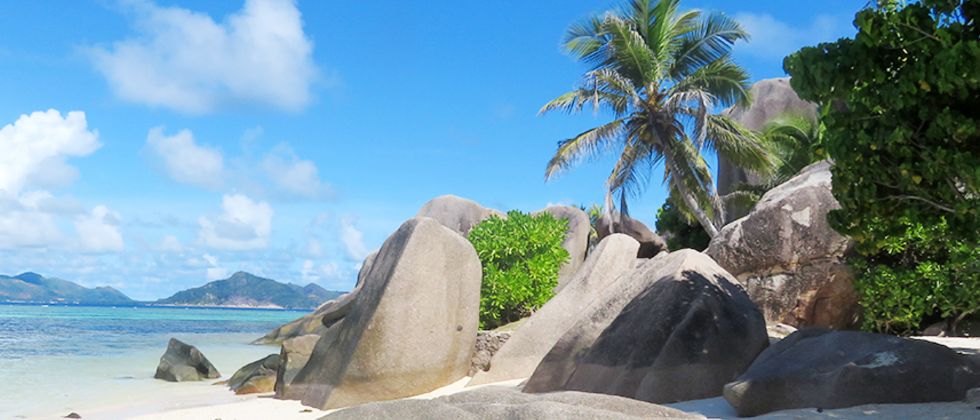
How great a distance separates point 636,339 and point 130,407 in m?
8.45

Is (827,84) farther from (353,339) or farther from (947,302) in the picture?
(947,302)

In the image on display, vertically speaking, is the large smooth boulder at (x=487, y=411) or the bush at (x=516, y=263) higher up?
the bush at (x=516, y=263)

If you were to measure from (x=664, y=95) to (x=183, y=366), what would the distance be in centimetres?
1741

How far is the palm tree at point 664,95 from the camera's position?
2641cm

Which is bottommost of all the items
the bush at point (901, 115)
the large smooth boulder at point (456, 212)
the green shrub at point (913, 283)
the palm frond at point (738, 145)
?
the green shrub at point (913, 283)

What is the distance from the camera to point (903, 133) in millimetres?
7770

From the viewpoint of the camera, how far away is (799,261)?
16766 mm

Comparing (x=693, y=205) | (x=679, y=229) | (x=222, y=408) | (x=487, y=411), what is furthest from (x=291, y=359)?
(x=679, y=229)

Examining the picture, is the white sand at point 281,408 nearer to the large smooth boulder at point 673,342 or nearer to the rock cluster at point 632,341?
the rock cluster at point 632,341

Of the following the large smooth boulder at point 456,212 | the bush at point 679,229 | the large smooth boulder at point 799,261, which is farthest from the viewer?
the large smooth boulder at point 456,212

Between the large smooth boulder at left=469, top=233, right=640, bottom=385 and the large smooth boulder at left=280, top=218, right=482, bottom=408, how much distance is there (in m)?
0.68

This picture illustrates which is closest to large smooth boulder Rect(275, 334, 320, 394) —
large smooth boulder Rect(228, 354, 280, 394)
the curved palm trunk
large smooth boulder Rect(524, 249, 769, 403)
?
large smooth boulder Rect(228, 354, 280, 394)

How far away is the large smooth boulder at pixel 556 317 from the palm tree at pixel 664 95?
12255mm

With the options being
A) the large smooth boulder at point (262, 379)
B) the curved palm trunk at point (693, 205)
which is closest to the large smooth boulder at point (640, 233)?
the curved palm trunk at point (693, 205)
